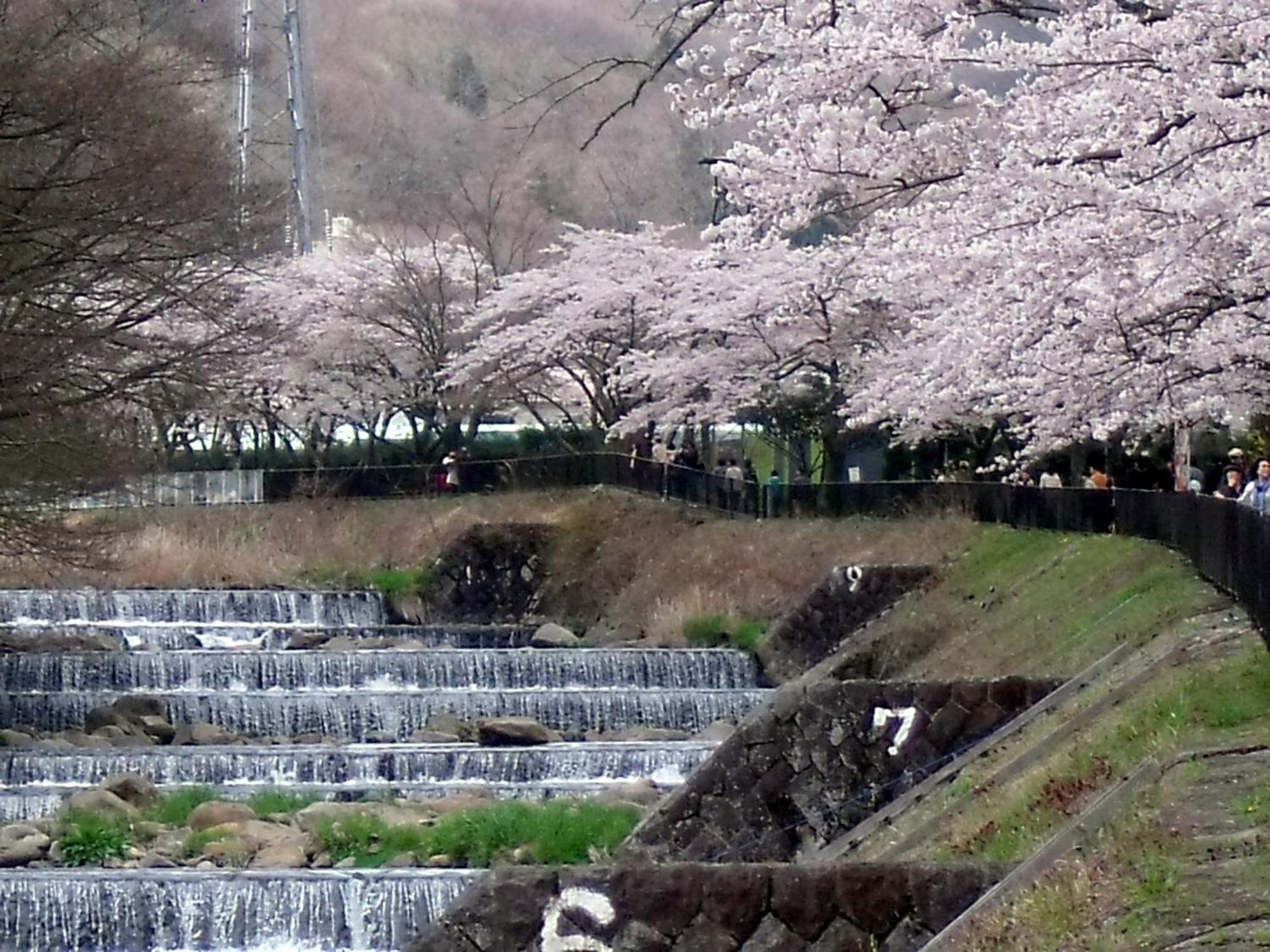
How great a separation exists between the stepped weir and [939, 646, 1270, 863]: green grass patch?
361 centimetres

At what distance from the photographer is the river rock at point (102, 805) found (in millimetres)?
17125

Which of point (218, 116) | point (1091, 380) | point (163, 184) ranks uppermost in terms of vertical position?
point (218, 116)

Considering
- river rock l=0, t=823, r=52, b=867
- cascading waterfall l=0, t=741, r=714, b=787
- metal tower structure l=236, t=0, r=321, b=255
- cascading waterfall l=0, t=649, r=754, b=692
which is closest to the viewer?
river rock l=0, t=823, r=52, b=867

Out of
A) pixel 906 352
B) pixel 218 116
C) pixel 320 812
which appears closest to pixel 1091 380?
pixel 320 812

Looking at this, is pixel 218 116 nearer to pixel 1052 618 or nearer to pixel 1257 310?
pixel 1052 618

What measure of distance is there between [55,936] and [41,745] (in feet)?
31.7

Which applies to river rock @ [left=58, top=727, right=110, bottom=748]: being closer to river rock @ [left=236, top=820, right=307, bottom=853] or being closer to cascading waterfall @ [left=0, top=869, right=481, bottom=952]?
river rock @ [left=236, top=820, right=307, bottom=853]

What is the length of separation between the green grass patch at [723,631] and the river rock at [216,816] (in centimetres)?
1282

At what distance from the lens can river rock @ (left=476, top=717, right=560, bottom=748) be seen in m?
22.4

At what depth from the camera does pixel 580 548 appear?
37406 mm

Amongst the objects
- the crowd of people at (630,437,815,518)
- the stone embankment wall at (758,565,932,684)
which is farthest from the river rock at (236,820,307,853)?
the crowd of people at (630,437,815,518)

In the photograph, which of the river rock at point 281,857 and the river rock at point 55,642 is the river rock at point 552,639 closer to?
the river rock at point 55,642

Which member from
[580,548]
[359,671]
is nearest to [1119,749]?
[359,671]

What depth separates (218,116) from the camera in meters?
30.8
